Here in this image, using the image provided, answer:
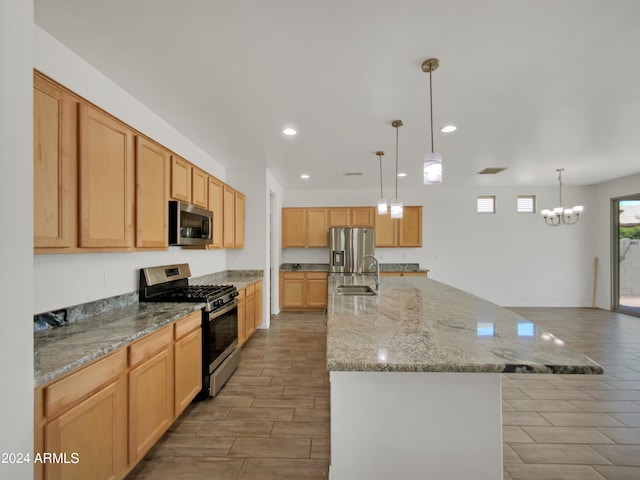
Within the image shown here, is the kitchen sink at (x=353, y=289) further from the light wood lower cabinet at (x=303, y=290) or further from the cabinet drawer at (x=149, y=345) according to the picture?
the light wood lower cabinet at (x=303, y=290)

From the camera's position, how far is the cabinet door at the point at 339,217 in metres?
5.74

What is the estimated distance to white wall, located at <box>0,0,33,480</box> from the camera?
93cm

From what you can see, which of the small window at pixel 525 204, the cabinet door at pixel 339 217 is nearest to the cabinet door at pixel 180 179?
the cabinet door at pixel 339 217

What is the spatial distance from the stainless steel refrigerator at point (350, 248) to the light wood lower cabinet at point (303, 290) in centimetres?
35

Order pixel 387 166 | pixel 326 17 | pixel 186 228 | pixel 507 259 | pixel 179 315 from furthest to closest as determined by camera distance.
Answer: pixel 507 259
pixel 387 166
pixel 186 228
pixel 179 315
pixel 326 17

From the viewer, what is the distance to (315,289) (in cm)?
556

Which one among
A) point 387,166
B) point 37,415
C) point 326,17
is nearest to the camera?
point 37,415

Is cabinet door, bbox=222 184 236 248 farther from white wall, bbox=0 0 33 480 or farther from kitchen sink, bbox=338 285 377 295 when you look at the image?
white wall, bbox=0 0 33 480

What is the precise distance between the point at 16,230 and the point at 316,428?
211 centimetres

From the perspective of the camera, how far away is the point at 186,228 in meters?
2.54

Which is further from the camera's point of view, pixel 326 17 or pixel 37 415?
pixel 326 17

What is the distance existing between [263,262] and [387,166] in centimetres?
255

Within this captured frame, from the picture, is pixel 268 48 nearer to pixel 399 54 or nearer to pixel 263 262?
pixel 399 54

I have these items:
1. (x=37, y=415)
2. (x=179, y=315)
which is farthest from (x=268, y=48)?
(x=37, y=415)
